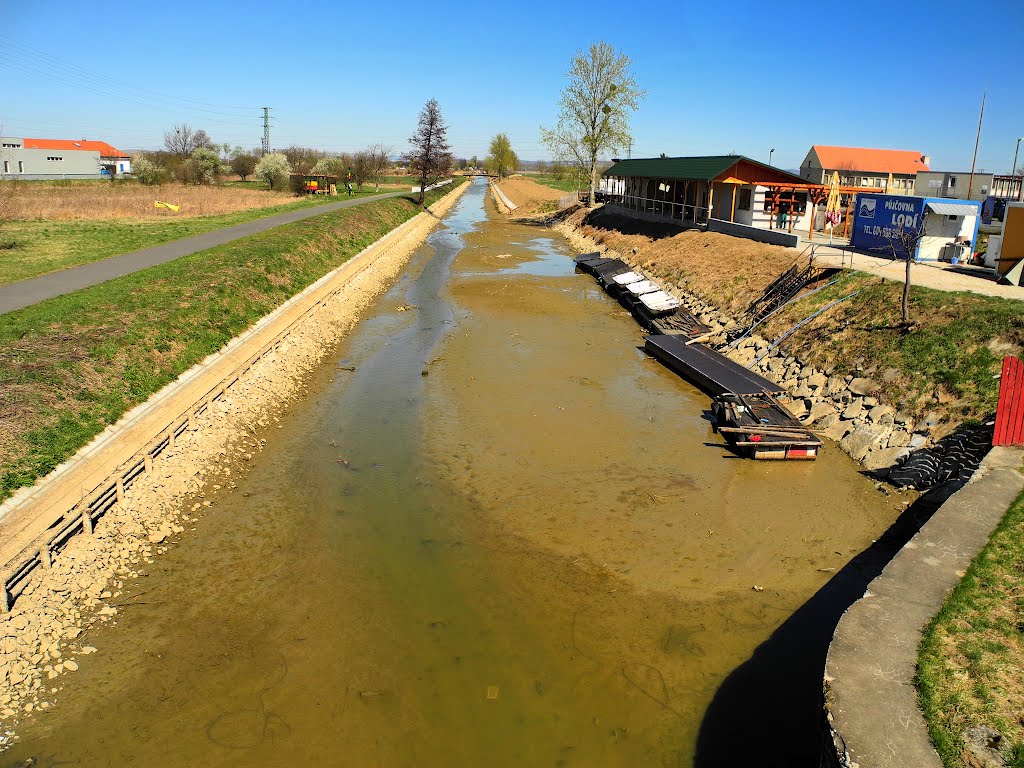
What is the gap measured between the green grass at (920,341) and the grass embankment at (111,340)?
18.9 m

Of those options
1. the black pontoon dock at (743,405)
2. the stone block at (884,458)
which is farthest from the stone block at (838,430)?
the stone block at (884,458)

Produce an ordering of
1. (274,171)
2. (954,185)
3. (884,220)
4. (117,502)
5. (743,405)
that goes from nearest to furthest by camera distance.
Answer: (117,502), (743,405), (884,220), (954,185), (274,171)

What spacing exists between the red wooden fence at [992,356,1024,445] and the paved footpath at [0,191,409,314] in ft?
83.3

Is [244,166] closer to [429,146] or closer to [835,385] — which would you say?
[429,146]

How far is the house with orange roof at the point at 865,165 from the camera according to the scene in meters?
78.9

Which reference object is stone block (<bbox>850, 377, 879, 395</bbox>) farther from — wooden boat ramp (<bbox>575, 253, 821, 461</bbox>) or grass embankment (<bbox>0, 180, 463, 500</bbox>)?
grass embankment (<bbox>0, 180, 463, 500</bbox>)

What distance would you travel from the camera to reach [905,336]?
18469mm

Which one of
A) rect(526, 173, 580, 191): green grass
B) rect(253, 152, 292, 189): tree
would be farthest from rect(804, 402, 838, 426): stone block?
rect(253, 152, 292, 189): tree

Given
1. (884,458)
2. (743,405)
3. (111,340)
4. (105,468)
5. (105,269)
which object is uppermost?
(105,269)

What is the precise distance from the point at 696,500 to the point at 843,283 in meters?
13.6

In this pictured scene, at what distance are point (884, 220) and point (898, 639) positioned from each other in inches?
953

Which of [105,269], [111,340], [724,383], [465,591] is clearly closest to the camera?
[465,591]

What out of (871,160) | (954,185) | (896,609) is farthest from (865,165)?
(896,609)

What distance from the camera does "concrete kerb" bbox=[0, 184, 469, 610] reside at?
10344 millimetres
